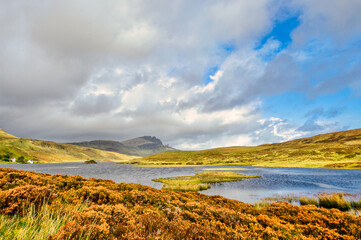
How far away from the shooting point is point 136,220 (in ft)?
25.1

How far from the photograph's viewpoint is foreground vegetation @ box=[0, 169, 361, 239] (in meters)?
6.12

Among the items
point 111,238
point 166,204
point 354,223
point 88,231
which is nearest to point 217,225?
point 166,204

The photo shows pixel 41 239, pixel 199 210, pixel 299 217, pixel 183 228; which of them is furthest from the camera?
pixel 299 217

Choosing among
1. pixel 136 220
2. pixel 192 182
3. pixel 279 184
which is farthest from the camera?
pixel 192 182

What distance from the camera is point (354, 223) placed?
10117 mm

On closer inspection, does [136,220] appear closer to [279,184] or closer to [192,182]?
[192,182]

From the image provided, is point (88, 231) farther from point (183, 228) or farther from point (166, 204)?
point (166, 204)

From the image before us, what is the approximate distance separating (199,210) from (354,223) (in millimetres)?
8484

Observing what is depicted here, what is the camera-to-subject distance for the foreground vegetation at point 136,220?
241 inches

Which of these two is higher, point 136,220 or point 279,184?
point 136,220

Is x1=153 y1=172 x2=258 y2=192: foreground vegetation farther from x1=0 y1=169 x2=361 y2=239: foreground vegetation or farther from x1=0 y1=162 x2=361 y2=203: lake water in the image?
x1=0 y1=169 x2=361 y2=239: foreground vegetation

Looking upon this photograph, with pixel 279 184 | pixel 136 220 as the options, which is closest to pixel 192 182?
pixel 279 184

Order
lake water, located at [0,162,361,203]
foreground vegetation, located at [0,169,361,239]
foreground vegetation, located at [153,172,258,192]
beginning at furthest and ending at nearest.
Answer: foreground vegetation, located at [153,172,258,192], lake water, located at [0,162,361,203], foreground vegetation, located at [0,169,361,239]

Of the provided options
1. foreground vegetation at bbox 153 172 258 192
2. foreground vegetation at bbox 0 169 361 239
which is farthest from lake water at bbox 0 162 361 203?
foreground vegetation at bbox 0 169 361 239
